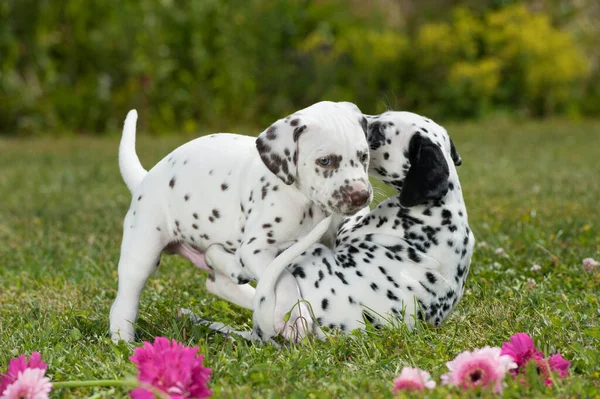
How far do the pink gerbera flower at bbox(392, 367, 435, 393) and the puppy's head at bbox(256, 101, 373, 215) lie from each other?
32.7 inches

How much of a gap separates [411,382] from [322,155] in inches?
43.3

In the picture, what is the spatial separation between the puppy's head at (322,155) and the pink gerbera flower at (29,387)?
1.29 meters

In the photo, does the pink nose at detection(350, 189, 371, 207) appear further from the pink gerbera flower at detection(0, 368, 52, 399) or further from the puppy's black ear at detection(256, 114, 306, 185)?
the pink gerbera flower at detection(0, 368, 52, 399)

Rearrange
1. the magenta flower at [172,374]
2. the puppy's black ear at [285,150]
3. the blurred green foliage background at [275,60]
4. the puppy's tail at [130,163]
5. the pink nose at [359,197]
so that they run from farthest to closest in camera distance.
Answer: the blurred green foliage background at [275,60] → the puppy's tail at [130,163] → the puppy's black ear at [285,150] → the pink nose at [359,197] → the magenta flower at [172,374]

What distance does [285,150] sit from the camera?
3.54m

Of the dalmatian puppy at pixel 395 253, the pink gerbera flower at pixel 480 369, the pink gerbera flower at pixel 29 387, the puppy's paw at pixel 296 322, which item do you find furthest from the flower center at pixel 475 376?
the pink gerbera flower at pixel 29 387

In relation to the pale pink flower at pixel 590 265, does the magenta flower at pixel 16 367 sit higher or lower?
higher

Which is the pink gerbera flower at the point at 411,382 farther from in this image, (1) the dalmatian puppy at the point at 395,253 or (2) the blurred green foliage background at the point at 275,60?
(2) the blurred green foliage background at the point at 275,60

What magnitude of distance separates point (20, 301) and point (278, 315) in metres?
1.79

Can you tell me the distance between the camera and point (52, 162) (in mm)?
10820

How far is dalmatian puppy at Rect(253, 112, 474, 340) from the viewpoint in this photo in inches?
141

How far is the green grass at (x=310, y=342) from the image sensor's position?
3180 mm

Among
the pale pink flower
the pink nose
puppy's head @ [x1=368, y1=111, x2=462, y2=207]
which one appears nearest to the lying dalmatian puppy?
the pink nose

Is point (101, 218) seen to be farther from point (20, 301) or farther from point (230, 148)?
point (230, 148)
